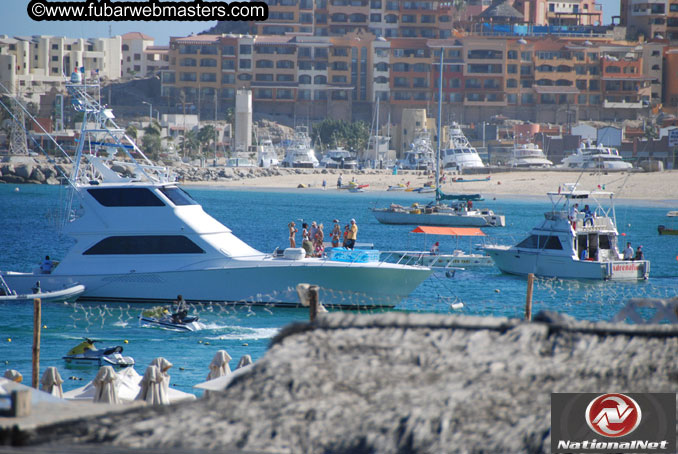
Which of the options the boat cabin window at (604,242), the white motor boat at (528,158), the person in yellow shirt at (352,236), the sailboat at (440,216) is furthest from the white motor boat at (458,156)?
Answer: the person in yellow shirt at (352,236)

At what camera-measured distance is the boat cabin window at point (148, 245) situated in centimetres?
2309

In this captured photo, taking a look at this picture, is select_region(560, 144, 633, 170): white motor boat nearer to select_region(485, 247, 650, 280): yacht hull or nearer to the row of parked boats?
the row of parked boats

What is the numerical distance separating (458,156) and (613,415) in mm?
94214

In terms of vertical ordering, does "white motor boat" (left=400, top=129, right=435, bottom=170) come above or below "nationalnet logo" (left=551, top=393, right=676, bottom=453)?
above

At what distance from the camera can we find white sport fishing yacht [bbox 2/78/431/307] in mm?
22859

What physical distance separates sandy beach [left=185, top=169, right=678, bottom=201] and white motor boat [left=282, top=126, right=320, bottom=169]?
2.59m

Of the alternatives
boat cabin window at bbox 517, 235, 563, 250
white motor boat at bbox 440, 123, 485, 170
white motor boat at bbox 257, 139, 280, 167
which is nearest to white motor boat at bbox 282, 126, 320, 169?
white motor boat at bbox 257, 139, 280, 167

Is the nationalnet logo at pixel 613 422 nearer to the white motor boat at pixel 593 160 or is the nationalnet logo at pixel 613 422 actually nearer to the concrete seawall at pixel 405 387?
the concrete seawall at pixel 405 387

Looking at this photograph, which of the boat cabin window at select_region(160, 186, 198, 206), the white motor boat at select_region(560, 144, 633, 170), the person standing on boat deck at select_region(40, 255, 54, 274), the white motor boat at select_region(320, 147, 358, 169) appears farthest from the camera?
the white motor boat at select_region(320, 147, 358, 169)

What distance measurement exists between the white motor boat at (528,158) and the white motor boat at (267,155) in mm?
28590

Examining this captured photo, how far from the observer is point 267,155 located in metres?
112

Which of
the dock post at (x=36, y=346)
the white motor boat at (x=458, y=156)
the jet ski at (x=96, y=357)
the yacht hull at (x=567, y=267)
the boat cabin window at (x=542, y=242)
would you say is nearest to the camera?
the dock post at (x=36, y=346)

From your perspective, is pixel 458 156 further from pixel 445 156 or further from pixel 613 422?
pixel 613 422

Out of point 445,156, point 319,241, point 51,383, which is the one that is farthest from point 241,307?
point 445,156
